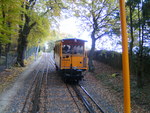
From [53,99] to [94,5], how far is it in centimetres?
1047

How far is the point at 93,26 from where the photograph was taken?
15.4 m

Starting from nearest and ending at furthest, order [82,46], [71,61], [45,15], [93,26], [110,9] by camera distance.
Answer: [71,61] < [82,46] < [110,9] < [93,26] < [45,15]

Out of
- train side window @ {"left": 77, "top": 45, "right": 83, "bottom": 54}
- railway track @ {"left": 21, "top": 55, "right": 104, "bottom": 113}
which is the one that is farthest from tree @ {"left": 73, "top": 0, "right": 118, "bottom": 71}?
railway track @ {"left": 21, "top": 55, "right": 104, "bottom": 113}

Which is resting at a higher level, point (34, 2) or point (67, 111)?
point (34, 2)

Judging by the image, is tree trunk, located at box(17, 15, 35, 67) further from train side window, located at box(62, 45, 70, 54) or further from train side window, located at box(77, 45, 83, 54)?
train side window, located at box(77, 45, 83, 54)

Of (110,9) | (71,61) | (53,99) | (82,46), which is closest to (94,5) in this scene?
(110,9)

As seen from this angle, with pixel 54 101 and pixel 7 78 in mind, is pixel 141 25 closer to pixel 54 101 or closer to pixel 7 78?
pixel 54 101

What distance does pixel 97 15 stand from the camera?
14773 mm

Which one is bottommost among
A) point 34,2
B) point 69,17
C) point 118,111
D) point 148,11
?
point 118,111

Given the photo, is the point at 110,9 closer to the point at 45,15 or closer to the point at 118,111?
the point at 45,15

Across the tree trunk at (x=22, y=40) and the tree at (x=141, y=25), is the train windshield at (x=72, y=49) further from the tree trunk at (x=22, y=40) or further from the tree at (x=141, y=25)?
the tree trunk at (x=22, y=40)

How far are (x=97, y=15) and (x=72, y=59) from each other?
6.19 meters

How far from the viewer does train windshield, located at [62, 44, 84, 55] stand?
11971mm

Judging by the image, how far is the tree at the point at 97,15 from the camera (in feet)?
46.0
